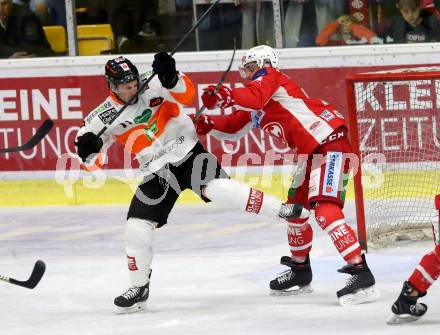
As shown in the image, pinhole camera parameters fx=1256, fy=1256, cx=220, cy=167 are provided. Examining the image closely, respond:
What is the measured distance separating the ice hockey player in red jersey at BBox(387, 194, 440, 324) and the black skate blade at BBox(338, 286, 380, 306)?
17.1 inches

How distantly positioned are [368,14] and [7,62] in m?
2.61

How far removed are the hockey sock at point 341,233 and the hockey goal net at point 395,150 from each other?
1.21 metres

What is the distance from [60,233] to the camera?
26.2ft

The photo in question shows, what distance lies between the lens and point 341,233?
552 centimetres

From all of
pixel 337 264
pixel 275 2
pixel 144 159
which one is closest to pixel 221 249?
pixel 337 264

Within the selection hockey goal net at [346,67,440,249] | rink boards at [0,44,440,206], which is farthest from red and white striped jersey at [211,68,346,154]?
rink boards at [0,44,440,206]

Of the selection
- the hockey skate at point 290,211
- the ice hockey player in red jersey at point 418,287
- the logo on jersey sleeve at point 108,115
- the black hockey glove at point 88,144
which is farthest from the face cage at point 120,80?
the ice hockey player in red jersey at point 418,287

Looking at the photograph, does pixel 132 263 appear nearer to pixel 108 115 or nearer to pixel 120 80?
pixel 108 115

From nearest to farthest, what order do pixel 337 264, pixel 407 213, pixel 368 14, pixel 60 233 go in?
1. pixel 337 264
2. pixel 407 213
3. pixel 60 233
4. pixel 368 14

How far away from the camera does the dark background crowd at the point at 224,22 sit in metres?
8.66

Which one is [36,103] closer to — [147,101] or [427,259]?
[147,101]

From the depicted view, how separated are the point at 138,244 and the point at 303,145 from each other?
87 centimetres

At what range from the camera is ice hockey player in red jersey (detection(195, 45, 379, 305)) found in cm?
551

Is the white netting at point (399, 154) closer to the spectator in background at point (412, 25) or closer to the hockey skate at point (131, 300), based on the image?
the spectator in background at point (412, 25)
